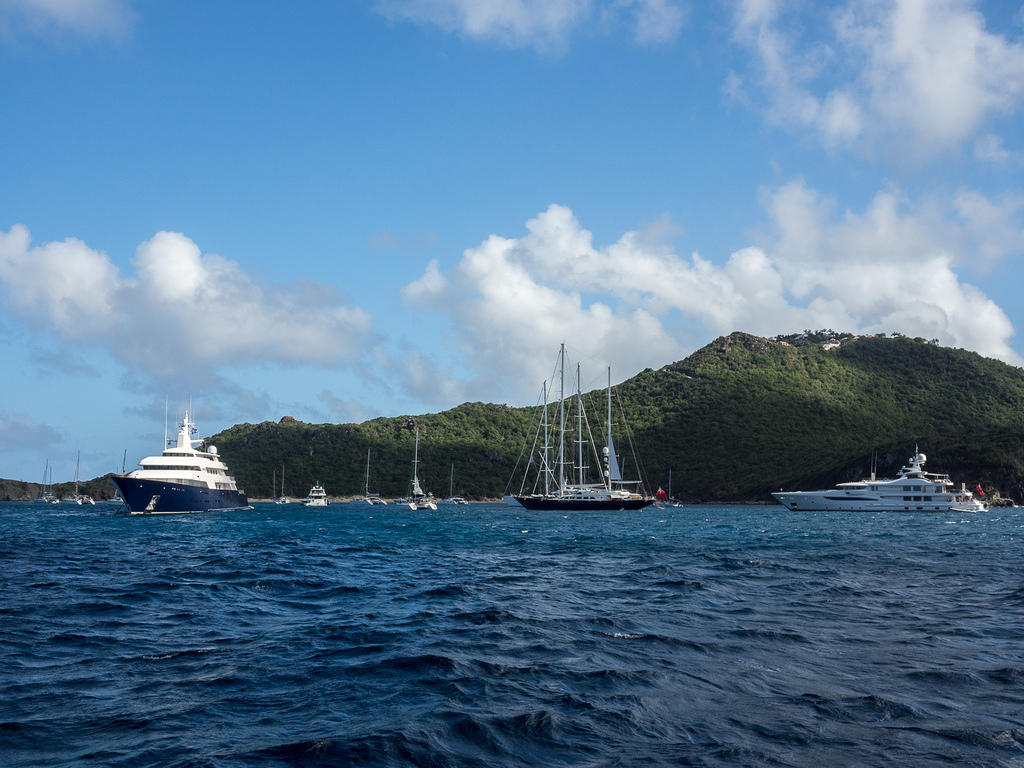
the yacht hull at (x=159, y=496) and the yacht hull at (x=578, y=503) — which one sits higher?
the yacht hull at (x=159, y=496)

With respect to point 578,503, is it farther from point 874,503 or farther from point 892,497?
point 892,497

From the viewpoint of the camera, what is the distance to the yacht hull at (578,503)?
344ft

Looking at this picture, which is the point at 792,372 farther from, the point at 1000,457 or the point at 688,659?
the point at 688,659

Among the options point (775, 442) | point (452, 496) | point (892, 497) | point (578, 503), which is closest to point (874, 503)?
point (892, 497)

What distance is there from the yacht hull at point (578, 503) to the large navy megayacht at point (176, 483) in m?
42.8

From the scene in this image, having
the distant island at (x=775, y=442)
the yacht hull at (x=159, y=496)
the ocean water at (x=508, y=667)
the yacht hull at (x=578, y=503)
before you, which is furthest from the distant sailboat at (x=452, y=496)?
the ocean water at (x=508, y=667)

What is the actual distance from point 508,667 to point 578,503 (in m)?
91.8

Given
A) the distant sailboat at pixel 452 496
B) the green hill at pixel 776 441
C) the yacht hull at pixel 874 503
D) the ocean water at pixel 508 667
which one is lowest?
the ocean water at pixel 508 667

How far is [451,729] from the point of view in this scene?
10.4 m

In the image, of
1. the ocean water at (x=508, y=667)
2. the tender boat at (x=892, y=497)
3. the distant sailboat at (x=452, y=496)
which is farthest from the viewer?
the distant sailboat at (x=452, y=496)

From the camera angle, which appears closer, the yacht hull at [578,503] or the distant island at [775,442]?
the yacht hull at [578,503]

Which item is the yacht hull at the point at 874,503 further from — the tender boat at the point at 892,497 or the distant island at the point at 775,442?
the distant island at the point at 775,442

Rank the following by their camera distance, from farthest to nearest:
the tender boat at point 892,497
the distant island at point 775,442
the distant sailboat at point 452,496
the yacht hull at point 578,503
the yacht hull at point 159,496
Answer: the distant sailboat at point 452,496
the distant island at point 775,442
the tender boat at point 892,497
the yacht hull at point 578,503
the yacht hull at point 159,496

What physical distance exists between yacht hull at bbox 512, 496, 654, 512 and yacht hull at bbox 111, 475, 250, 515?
4399 cm
